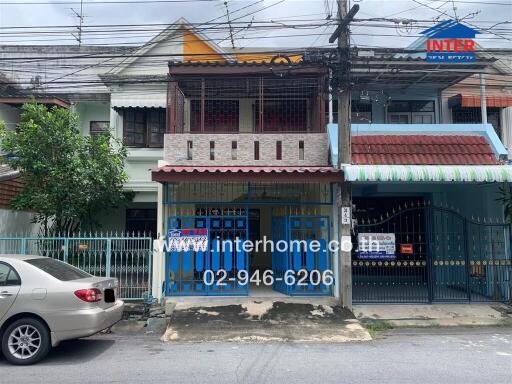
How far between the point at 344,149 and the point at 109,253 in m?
5.58

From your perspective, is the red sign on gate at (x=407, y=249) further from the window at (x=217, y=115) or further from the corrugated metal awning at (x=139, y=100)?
the corrugated metal awning at (x=139, y=100)

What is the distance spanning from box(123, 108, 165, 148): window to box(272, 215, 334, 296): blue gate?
5.83 meters

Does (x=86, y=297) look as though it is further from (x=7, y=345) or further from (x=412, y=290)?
(x=412, y=290)

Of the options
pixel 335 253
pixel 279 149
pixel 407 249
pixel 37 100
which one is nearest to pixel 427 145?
pixel 407 249

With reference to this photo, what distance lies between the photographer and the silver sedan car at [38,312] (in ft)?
19.8

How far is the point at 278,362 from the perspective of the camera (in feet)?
20.5

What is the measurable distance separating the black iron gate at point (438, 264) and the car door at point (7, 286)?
22.4 ft

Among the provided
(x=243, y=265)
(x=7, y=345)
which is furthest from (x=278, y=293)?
(x=7, y=345)

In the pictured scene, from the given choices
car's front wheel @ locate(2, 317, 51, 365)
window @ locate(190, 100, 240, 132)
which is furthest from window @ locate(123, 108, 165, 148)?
car's front wheel @ locate(2, 317, 51, 365)

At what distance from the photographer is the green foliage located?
33.8 ft

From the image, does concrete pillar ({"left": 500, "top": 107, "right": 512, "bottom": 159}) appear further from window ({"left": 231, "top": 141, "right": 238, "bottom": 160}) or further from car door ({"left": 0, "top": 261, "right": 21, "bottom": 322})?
car door ({"left": 0, "top": 261, "right": 21, "bottom": 322})

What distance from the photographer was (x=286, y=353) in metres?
6.73

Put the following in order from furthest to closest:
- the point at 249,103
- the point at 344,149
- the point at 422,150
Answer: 1. the point at 249,103
2. the point at 422,150
3. the point at 344,149

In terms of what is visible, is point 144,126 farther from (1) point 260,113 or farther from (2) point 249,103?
(1) point 260,113
